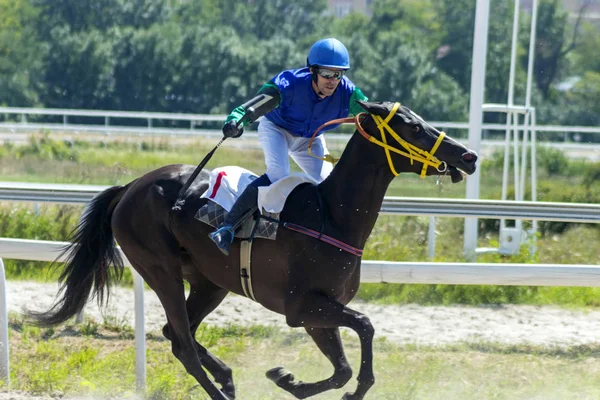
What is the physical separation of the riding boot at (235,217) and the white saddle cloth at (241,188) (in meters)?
0.06

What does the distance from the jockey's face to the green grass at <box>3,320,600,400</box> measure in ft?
6.54

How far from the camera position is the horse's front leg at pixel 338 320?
16.3 feet

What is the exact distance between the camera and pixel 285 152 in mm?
5516

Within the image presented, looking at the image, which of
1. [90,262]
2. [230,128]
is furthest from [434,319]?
[230,128]

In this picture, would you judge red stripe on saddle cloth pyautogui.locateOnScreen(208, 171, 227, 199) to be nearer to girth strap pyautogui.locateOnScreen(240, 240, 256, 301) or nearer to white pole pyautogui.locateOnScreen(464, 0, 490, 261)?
girth strap pyautogui.locateOnScreen(240, 240, 256, 301)

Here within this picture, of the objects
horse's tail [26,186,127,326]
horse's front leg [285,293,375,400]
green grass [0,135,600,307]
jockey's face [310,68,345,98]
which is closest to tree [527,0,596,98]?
green grass [0,135,600,307]

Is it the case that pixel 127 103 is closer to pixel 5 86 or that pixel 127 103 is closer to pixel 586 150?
pixel 5 86

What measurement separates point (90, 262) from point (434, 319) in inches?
114

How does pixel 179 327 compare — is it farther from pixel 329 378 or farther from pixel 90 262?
pixel 329 378

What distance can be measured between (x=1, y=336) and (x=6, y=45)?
97.6 ft

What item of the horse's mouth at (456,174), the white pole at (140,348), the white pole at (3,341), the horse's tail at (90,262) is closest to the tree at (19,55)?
the white pole at (3,341)

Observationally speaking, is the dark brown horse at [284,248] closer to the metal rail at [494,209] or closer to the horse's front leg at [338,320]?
the horse's front leg at [338,320]

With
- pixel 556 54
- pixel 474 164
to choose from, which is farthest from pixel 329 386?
pixel 556 54

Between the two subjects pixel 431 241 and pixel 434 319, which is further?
pixel 431 241
